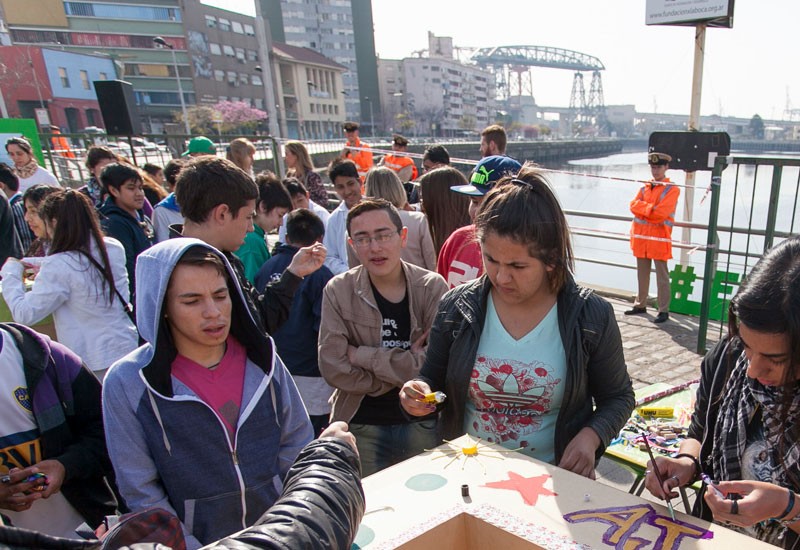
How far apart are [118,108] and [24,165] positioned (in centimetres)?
193

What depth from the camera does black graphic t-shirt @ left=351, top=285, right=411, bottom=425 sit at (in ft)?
7.47

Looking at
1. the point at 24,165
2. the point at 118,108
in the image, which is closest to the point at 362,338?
the point at 24,165

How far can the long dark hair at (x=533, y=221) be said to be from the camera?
1512mm

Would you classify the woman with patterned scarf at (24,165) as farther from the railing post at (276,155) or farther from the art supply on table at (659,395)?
the art supply on table at (659,395)

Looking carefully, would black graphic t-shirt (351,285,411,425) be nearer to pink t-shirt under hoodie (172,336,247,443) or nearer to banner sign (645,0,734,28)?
pink t-shirt under hoodie (172,336,247,443)

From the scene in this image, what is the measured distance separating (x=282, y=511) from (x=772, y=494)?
1066 millimetres

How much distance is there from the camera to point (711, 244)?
4.29 meters

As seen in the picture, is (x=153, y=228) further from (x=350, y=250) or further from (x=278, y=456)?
(x=278, y=456)

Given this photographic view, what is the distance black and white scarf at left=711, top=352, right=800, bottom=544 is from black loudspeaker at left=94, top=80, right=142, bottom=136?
9021 mm

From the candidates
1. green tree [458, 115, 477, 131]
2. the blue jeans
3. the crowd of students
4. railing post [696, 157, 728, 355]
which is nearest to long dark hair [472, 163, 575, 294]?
the crowd of students

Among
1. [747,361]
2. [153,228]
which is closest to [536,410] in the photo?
[747,361]

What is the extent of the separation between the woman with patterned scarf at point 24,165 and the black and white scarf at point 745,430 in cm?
785

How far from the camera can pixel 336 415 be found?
7.50 ft

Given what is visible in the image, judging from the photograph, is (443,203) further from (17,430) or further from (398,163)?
(398,163)
